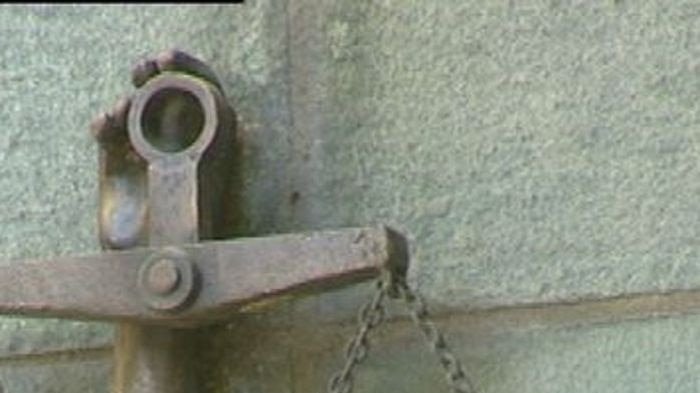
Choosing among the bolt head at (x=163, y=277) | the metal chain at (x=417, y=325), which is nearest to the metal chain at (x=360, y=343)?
the metal chain at (x=417, y=325)

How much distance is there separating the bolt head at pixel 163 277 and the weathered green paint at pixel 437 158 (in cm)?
8

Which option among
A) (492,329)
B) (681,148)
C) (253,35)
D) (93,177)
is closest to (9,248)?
(93,177)

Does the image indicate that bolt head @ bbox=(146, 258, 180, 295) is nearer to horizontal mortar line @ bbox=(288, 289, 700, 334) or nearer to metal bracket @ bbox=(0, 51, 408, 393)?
metal bracket @ bbox=(0, 51, 408, 393)

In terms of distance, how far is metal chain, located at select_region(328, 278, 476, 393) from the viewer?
953mm

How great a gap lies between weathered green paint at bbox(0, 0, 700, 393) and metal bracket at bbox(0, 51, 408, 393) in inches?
1.5

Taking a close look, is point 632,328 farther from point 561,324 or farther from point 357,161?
point 357,161

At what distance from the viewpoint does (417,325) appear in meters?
0.98

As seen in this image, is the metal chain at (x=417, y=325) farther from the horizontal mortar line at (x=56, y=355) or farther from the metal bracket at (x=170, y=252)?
the horizontal mortar line at (x=56, y=355)

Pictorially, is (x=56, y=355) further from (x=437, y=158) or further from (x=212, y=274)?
(x=437, y=158)

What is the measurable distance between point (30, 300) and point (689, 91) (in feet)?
1.29

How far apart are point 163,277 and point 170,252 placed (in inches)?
0.6

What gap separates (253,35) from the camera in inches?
43.4

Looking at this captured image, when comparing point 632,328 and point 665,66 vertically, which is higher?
point 665,66

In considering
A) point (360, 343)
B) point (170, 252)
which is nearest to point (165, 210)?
point (170, 252)
